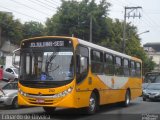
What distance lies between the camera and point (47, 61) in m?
16.2

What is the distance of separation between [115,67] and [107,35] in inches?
1472

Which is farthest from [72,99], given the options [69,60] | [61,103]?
[69,60]

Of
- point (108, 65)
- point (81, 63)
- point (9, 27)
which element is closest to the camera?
point (81, 63)

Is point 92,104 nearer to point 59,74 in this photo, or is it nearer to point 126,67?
point 59,74

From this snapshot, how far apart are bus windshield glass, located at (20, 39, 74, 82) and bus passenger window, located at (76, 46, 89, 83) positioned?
336 mm

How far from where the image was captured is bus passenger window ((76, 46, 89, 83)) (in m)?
16.1

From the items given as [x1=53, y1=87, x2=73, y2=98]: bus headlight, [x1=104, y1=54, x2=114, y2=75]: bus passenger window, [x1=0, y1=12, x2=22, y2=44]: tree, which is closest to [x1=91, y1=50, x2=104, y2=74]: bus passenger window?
[x1=104, y1=54, x2=114, y2=75]: bus passenger window

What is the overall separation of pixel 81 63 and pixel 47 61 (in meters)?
1.31

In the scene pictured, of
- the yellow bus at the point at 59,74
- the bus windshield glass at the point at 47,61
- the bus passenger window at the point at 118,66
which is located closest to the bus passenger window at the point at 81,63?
the yellow bus at the point at 59,74

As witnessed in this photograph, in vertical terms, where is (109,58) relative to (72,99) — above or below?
above

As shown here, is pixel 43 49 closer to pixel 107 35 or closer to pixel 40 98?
pixel 40 98

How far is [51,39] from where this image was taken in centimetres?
1658

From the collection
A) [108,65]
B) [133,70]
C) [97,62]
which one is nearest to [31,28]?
→ [133,70]

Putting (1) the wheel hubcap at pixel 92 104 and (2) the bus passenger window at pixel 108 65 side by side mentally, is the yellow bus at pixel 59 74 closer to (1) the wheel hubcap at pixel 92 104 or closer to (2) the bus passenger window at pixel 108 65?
(1) the wheel hubcap at pixel 92 104
